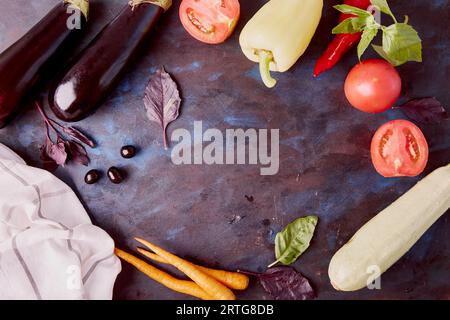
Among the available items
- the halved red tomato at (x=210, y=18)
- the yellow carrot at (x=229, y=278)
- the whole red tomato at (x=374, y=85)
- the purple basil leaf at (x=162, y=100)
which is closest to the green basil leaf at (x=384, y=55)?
the whole red tomato at (x=374, y=85)

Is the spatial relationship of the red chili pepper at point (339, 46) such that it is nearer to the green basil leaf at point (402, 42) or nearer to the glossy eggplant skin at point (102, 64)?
the green basil leaf at point (402, 42)

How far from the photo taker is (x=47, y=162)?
1.45 m

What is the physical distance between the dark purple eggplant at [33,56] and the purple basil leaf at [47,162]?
0.13 meters

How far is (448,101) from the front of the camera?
1.44 metres

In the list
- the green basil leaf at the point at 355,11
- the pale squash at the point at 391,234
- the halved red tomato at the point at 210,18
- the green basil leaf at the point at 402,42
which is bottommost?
the pale squash at the point at 391,234

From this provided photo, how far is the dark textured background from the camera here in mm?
1436

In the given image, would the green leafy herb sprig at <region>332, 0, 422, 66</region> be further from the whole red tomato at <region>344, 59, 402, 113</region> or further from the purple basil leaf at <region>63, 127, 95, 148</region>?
the purple basil leaf at <region>63, 127, 95, 148</region>

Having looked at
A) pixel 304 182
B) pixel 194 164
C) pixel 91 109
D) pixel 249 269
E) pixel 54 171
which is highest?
pixel 91 109

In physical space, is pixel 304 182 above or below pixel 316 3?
below

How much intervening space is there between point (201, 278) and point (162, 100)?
513mm

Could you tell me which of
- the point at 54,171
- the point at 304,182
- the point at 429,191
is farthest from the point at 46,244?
the point at 429,191

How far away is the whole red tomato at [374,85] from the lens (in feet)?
4.33

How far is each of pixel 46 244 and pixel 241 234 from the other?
539 millimetres

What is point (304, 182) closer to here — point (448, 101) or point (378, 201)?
point (378, 201)
